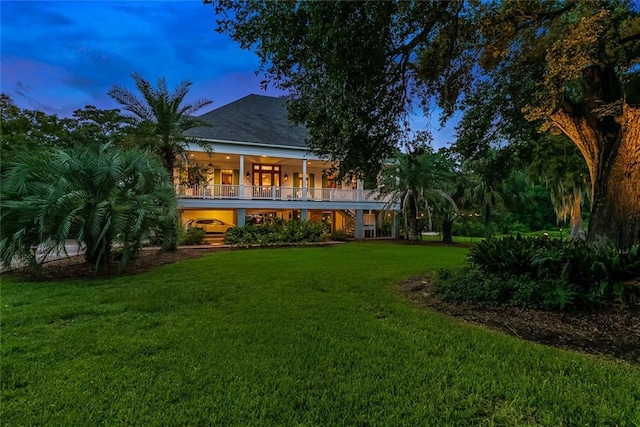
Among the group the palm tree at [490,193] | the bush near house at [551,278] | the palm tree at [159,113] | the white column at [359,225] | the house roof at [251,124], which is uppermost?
the house roof at [251,124]

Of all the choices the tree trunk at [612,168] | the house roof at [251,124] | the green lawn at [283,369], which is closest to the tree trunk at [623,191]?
the tree trunk at [612,168]

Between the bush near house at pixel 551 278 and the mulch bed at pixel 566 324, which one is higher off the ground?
the bush near house at pixel 551 278

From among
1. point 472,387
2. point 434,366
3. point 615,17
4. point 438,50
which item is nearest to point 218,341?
point 434,366

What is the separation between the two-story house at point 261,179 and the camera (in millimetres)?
18734

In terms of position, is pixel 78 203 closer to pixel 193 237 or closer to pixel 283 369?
pixel 283 369

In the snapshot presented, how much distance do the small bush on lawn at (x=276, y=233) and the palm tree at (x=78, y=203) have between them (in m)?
7.19

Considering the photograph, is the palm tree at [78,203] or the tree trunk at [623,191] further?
the palm tree at [78,203]

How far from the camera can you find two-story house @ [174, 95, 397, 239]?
1873cm

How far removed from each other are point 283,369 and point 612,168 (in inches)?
290

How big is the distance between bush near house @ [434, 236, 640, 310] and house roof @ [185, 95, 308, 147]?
1465 cm

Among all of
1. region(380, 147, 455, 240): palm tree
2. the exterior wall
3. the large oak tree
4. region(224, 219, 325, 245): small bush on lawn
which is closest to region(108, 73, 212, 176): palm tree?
the exterior wall

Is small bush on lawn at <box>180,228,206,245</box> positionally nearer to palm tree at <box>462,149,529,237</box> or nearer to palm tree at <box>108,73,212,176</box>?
palm tree at <box>108,73,212,176</box>

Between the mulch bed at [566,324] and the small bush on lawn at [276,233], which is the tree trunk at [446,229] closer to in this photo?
the small bush on lawn at [276,233]

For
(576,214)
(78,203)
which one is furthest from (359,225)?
(78,203)
